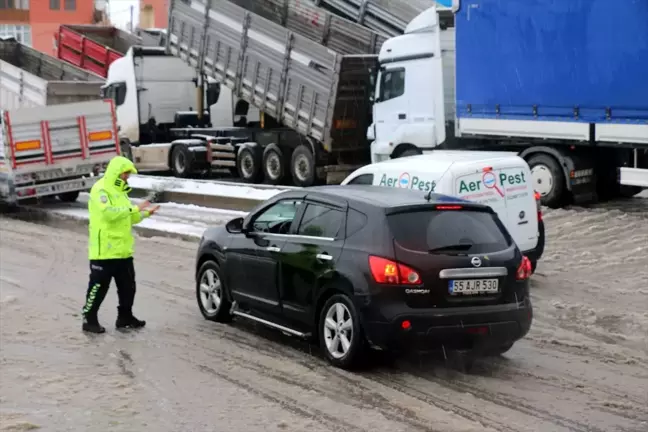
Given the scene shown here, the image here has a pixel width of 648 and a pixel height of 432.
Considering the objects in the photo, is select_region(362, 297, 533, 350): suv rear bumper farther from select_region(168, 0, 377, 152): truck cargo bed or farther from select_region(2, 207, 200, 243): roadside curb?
select_region(168, 0, 377, 152): truck cargo bed

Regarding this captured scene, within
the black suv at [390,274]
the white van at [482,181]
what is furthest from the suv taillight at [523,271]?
the white van at [482,181]

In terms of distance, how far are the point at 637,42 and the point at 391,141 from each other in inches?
222

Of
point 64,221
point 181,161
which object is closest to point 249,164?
point 181,161

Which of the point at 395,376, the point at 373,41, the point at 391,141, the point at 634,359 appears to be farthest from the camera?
the point at 373,41

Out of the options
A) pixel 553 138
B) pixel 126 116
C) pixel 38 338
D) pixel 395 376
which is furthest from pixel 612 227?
pixel 126 116

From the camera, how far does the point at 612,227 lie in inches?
582

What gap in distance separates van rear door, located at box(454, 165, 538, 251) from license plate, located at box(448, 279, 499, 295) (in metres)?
2.68

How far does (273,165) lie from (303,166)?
4.38 ft

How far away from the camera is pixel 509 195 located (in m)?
10.7

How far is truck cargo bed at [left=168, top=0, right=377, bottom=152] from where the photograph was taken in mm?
20281

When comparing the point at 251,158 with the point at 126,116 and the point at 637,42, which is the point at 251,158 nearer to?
the point at 126,116

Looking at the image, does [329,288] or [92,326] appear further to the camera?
[92,326]

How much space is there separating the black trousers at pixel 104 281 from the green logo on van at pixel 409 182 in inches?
116

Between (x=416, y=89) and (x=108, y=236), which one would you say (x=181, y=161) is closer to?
(x=416, y=89)
